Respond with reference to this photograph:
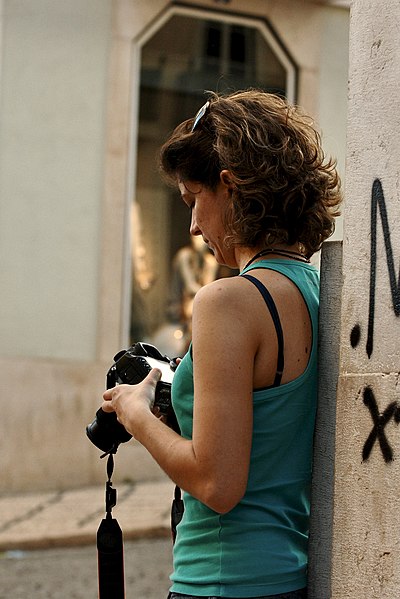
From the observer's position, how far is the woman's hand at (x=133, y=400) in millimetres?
2250

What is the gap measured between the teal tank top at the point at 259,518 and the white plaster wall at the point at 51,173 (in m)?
8.04

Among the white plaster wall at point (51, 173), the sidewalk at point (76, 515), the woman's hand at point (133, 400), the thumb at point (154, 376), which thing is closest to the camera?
the woman's hand at point (133, 400)

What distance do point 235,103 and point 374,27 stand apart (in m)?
0.32

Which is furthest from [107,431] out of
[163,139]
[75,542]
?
[163,139]

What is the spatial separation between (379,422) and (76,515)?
6.89 m

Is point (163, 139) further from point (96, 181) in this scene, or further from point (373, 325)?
point (373, 325)

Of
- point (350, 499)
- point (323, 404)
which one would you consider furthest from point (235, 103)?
point (350, 499)

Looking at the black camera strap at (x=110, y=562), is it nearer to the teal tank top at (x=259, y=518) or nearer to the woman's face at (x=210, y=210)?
the teal tank top at (x=259, y=518)

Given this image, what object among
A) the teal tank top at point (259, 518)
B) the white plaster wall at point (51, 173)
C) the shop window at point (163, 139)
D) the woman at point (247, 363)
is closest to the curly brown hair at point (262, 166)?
the woman at point (247, 363)

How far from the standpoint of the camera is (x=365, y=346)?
2.25 meters

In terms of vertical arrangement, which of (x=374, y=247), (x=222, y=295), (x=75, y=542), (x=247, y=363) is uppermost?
(x=374, y=247)

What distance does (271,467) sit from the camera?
218 cm

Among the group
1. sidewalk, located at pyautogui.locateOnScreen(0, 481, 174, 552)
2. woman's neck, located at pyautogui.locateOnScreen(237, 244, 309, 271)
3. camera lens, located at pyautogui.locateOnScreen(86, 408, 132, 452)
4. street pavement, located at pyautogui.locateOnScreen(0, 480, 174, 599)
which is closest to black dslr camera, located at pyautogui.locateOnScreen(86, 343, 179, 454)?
camera lens, located at pyautogui.locateOnScreen(86, 408, 132, 452)

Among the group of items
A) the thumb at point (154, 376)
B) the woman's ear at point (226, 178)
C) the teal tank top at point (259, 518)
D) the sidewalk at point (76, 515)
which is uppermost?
the woman's ear at point (226, 178)
